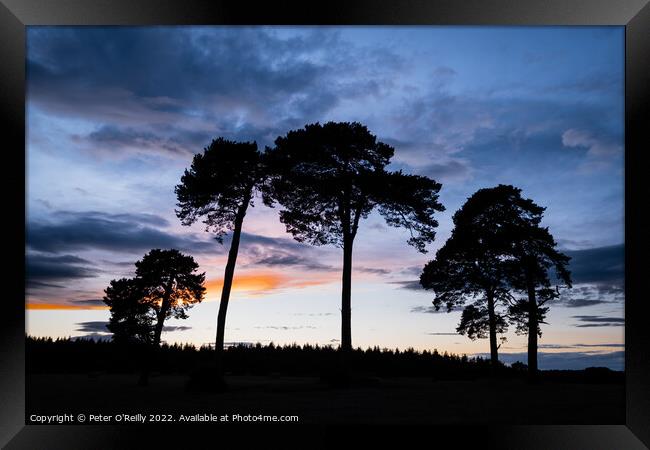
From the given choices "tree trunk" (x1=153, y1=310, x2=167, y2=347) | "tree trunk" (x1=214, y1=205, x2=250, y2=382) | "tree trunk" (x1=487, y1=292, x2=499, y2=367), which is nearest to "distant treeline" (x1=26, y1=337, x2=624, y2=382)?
"tree trunk" (x1=487, y1=292, x2=499, y2=367)

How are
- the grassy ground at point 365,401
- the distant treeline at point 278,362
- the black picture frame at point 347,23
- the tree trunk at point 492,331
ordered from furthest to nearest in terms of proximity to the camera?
1. the distant treeline at point 278,362
2. the tree trunk at point 492,331
3. the grassy ground at point 365,401
4. the black picture frame at point 347,23

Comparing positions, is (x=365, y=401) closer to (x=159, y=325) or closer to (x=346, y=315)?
(x=346, y=315)

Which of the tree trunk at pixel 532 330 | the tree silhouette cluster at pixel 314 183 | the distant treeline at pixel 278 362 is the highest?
the tree silhouette cluster at pixel 314 183

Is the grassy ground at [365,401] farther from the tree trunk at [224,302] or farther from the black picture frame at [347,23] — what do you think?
the black picture frame at [347,23]

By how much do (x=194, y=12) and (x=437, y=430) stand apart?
8392mm

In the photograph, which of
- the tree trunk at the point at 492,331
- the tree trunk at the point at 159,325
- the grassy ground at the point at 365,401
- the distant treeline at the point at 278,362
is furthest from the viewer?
the distant treeline at the point at 278,362

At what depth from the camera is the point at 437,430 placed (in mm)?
9844

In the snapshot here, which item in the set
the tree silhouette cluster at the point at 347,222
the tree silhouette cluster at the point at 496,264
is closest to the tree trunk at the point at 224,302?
the tree silhouette cluster at the point at 347,222

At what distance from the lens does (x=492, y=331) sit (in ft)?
68.1

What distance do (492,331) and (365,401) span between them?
862cm

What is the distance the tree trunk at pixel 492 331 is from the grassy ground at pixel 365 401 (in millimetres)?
2264

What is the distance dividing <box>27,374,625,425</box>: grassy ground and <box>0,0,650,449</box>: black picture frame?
5.89 ft

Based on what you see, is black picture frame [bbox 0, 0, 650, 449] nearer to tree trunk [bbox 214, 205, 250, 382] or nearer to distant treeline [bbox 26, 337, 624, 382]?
tree trunk [bbox 214, 205, 250, 382]

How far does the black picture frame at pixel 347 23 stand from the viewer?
30.8 ft
